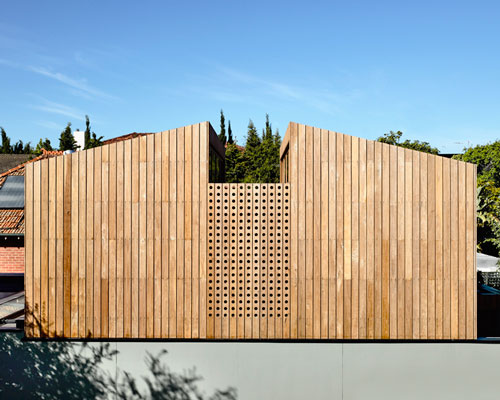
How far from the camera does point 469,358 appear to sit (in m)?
7.14

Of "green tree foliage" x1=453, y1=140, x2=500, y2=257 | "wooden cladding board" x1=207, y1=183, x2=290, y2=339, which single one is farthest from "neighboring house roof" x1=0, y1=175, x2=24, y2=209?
"green tree foliage" x1=453, y1=140, x2=500, y2=257

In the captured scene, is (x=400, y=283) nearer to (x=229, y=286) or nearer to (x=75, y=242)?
(x=229, y=286)

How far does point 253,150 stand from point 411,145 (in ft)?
46.7

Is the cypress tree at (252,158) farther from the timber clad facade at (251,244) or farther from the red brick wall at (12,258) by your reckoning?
the timber clad facade at (251,244)

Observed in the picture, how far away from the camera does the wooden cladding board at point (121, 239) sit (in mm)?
7277

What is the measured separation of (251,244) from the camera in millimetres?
7324

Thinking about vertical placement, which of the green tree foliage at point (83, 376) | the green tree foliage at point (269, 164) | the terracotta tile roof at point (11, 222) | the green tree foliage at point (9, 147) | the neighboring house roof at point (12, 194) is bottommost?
the green tree foliage at point (83, 376)

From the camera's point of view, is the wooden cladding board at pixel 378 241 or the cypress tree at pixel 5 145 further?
the cypress tree at pixel 5 145

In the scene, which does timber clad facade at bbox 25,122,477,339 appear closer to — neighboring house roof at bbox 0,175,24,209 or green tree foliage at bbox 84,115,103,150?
neighboring house roof at bbox 0,175,24,209

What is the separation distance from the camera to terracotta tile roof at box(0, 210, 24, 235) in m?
11.3

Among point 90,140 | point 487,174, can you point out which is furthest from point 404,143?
point 90,140

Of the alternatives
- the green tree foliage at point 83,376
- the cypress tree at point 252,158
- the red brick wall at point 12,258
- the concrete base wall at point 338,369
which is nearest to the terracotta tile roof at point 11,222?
the red brick wall at point 12,258

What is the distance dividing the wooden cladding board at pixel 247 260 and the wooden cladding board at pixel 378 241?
0.27m

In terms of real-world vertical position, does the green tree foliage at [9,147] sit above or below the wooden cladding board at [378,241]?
above
